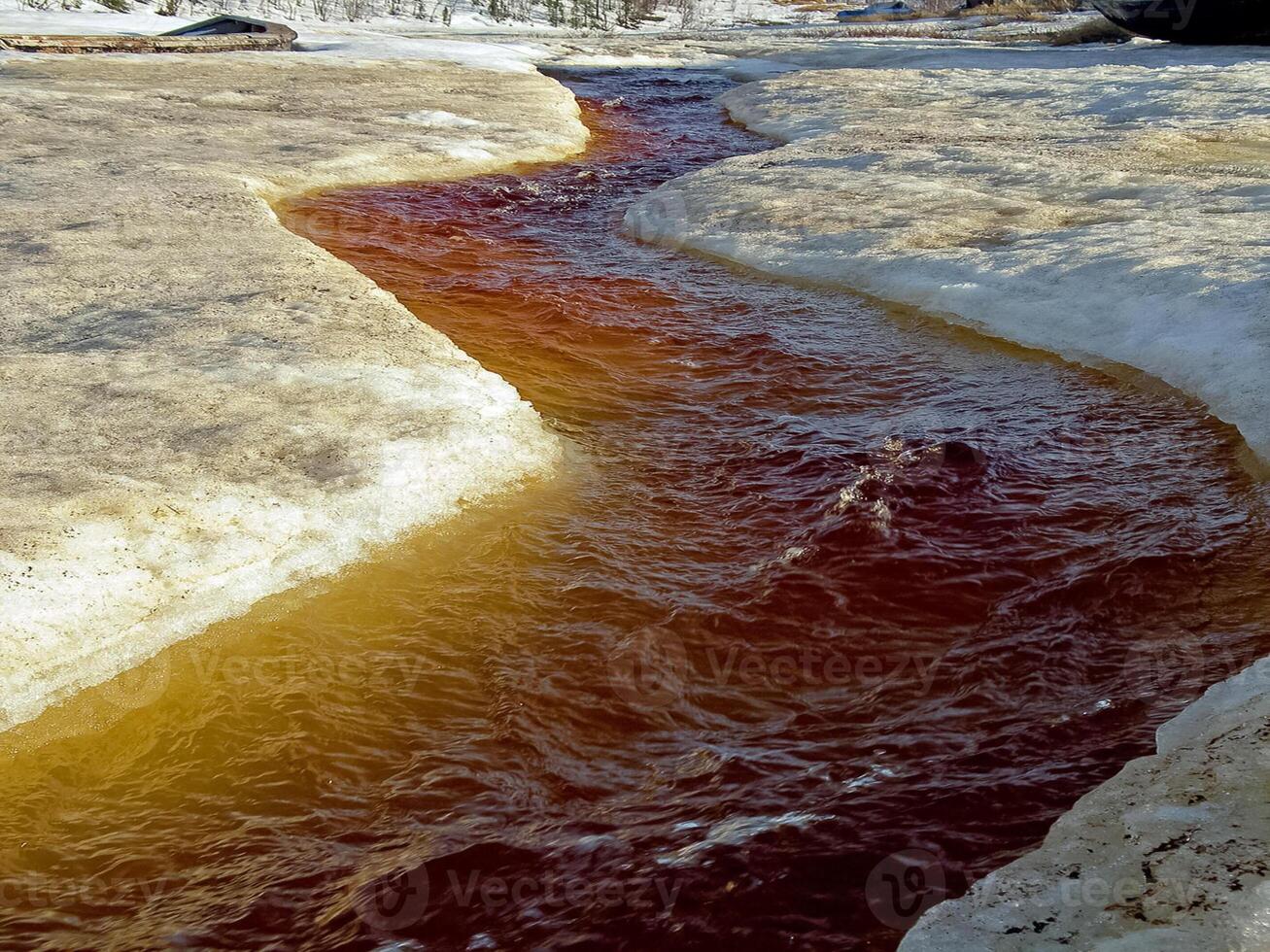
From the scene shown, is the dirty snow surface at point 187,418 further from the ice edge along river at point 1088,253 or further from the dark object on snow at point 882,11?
the dark object on snow at point 882,11

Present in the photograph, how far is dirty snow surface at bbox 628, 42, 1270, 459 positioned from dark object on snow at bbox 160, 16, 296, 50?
921 cm

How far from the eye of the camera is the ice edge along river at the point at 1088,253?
2.74 meters

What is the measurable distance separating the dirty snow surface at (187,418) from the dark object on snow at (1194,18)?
16.1 meters

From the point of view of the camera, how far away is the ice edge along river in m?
2.74

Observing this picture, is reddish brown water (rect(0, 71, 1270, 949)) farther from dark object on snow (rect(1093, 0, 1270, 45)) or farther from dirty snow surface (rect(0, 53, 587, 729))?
dark object on snow (rect(1093, 0, 1270, 45))

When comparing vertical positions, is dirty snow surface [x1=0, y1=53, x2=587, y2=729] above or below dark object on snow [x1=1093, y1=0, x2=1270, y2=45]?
below

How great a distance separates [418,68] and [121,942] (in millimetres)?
16878

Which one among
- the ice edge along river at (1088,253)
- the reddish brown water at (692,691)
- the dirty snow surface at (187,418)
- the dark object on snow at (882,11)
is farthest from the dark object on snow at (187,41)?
the dark object on snow at (882,11)

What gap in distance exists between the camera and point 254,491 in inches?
191

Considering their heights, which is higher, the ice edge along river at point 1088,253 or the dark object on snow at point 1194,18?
the dark object on snow at point 1194,18

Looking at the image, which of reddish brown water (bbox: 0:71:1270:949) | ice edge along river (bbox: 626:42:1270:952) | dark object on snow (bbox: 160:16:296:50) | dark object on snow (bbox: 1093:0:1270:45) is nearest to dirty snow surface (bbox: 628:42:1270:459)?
ice edge along river (bbox: 626:42:1270:952)

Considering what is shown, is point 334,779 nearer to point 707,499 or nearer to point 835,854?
point 835,854

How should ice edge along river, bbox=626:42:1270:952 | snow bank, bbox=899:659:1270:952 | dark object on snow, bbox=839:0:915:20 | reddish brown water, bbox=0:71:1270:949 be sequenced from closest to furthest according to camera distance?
snow bank, bbox=899:659:1270:952, ice edge along river, bbox=626:42:1270:952, reddish brown water, bbox=0:71:1270:949, dark object on snow, bbox=839:0:915:20

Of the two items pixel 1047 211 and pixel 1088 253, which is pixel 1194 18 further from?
pixel 1088 253
